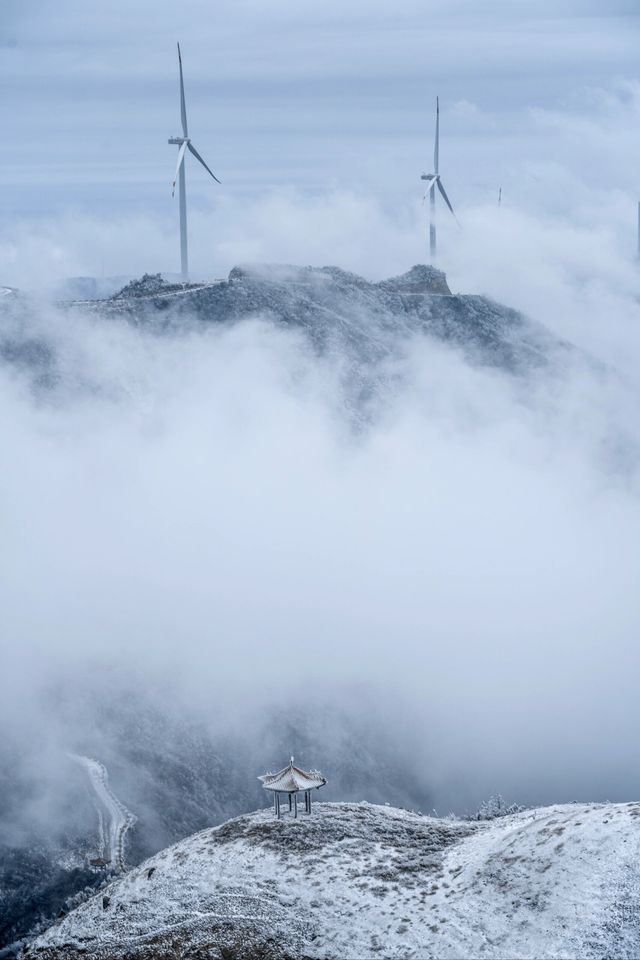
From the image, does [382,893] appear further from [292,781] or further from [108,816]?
[108,816]

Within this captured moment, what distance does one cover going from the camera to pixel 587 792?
13300 centimetres

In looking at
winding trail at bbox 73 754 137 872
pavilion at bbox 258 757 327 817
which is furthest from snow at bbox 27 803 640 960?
winding trail at bbox 73 754 137 872

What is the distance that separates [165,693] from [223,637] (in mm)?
23344

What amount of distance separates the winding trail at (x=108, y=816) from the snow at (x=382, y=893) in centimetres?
2177

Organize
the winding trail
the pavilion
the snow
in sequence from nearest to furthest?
the snow
the pavilion
the winding trail

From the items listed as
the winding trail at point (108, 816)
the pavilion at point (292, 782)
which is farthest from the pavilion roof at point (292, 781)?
the winding trail at point (108, 816)

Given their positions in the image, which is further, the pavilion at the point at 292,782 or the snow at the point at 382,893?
the pavilion at the point at 292,782

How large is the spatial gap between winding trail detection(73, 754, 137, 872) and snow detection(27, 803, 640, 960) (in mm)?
21766

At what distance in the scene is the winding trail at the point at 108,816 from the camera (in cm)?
9671

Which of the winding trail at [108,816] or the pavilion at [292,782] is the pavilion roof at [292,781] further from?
the winding trail at [108,816]

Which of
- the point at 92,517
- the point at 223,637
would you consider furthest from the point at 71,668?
the point at 92,517

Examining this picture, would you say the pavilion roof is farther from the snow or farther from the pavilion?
the snow

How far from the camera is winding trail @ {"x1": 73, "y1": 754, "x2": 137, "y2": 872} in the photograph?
96713mm

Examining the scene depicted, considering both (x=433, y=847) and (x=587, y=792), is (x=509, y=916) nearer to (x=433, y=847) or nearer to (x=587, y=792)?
(x=433, y=847)
